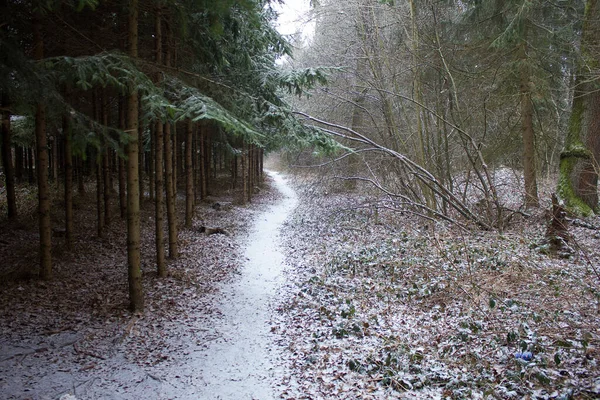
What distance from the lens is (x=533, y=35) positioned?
1229cm

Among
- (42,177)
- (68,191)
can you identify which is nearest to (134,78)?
(42,177)

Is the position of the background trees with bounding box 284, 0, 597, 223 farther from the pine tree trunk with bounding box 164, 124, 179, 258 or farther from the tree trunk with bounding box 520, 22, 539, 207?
the pine tree trunk with bounding box 164, 124, 179, 258

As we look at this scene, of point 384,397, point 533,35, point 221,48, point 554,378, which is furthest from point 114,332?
point 533,35

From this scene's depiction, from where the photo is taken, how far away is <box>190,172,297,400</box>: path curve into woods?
16.1ft

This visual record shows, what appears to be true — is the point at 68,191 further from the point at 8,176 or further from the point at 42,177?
the point at 8,176

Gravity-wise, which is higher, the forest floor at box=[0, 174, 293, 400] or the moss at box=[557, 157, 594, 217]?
the moss at box=[557, 157, 594, 217]

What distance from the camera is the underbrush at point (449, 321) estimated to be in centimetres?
436

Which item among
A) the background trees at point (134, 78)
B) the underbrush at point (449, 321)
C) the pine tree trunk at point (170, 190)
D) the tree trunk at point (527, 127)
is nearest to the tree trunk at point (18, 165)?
the background trees at point (134, 78)

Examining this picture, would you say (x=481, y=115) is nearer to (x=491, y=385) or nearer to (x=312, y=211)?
(x=312, y=211)

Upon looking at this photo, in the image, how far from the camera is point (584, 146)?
1111 cm

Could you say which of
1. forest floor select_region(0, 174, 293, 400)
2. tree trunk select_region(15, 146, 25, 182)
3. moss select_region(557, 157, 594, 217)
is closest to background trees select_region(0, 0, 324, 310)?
forest floor select_region(0, 174, 293, 400)

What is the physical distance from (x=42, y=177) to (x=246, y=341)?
535cm

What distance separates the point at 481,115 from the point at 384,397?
11.3 m

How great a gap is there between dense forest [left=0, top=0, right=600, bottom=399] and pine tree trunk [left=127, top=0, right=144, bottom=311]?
35 millimetres
